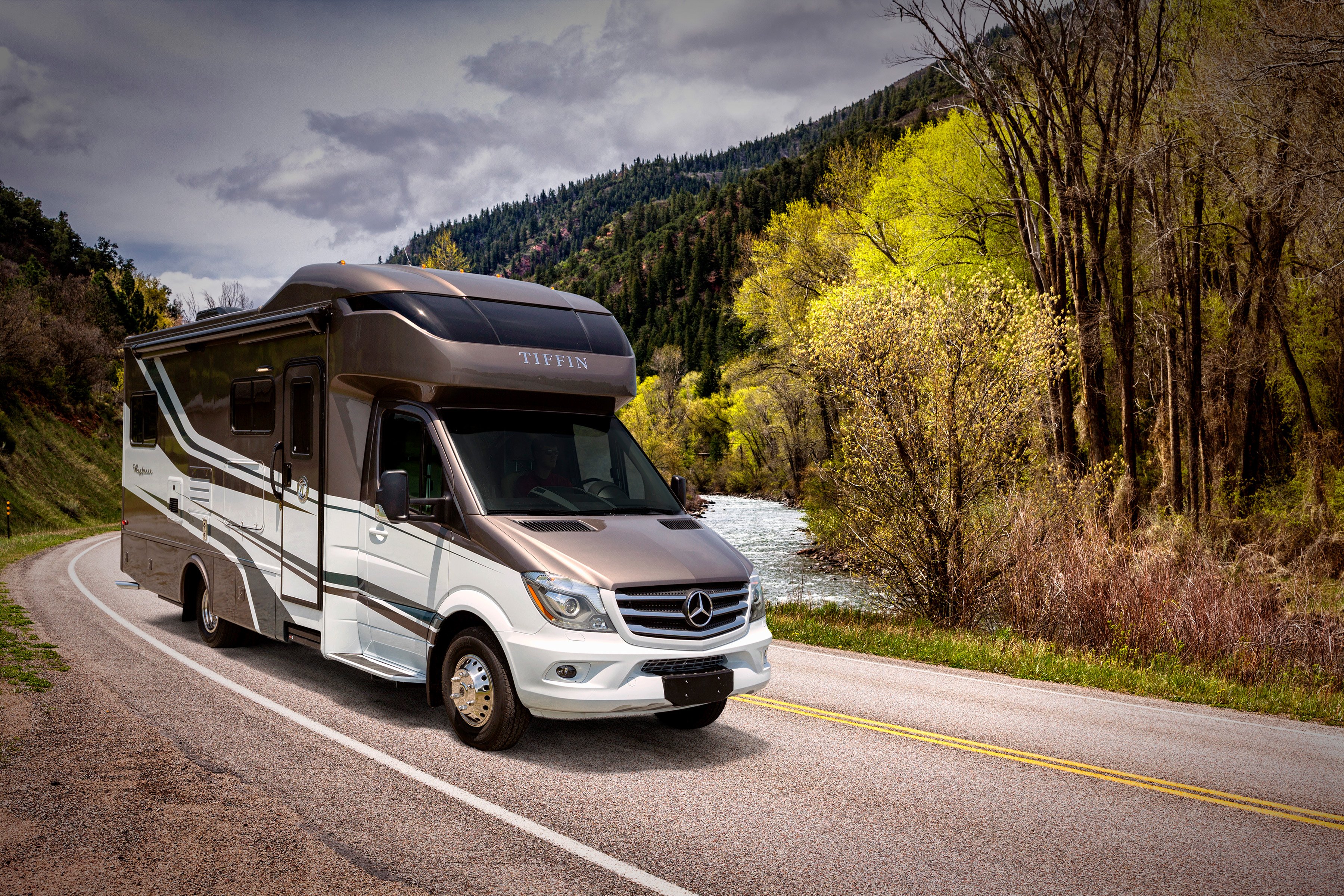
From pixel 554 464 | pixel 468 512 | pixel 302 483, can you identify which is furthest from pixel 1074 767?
pixel 302 483

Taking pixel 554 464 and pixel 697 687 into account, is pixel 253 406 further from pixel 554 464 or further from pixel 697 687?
pixel 697 687

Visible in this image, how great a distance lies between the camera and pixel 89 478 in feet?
132

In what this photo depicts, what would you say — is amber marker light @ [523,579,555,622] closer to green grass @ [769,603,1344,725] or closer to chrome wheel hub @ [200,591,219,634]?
chrome wheel hub @ [200,591,219,634]

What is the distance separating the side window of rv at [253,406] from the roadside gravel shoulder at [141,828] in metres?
2.96

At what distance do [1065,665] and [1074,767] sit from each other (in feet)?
A: 13.8

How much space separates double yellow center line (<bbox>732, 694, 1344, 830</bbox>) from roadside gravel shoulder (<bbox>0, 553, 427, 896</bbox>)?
166 inches

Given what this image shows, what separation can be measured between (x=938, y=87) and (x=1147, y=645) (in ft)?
613

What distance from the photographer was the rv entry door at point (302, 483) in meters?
7.63

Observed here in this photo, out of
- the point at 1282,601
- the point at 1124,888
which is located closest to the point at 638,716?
the point at 1124,888

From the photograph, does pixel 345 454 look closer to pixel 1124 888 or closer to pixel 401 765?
pixel 401 765

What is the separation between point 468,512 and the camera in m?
6.37

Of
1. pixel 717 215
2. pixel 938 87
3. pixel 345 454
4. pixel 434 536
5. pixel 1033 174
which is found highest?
pixel 938 87

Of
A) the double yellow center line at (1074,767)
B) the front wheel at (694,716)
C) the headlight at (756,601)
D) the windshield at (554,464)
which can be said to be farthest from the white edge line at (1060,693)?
the windshield at (554,464)

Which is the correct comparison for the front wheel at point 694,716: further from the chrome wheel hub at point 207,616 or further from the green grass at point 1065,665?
the chrome wheel hub at point 207,616
